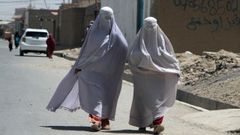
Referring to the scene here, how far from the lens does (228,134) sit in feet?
32.5

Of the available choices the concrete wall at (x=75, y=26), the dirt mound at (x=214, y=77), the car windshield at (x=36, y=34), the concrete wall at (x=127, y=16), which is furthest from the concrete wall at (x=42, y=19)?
the dirt mound at (x=214, y=77)

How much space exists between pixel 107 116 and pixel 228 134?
194cm

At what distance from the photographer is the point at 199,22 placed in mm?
27609

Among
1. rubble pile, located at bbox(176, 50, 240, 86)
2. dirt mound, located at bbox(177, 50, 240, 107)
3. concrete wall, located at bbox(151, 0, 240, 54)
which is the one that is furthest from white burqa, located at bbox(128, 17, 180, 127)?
concrete wall, located at bbox(151, 0, 240, 54)

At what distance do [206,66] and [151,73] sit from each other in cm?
1100

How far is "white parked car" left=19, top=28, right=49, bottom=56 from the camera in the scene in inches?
1503

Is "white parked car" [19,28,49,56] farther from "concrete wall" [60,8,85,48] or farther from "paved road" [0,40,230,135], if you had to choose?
"paved road" [0,40,230,135]

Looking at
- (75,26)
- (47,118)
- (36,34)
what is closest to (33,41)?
(36,34)

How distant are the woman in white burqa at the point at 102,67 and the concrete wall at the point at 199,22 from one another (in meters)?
17.4

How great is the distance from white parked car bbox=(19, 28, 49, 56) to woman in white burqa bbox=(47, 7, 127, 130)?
28.9m

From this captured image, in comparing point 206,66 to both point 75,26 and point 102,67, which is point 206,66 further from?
point 75,26

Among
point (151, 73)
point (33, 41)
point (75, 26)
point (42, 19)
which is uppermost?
point (151, 73)

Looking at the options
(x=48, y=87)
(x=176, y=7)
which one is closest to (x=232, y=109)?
(x=48, y=87)

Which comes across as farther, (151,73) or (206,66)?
(206,66)
